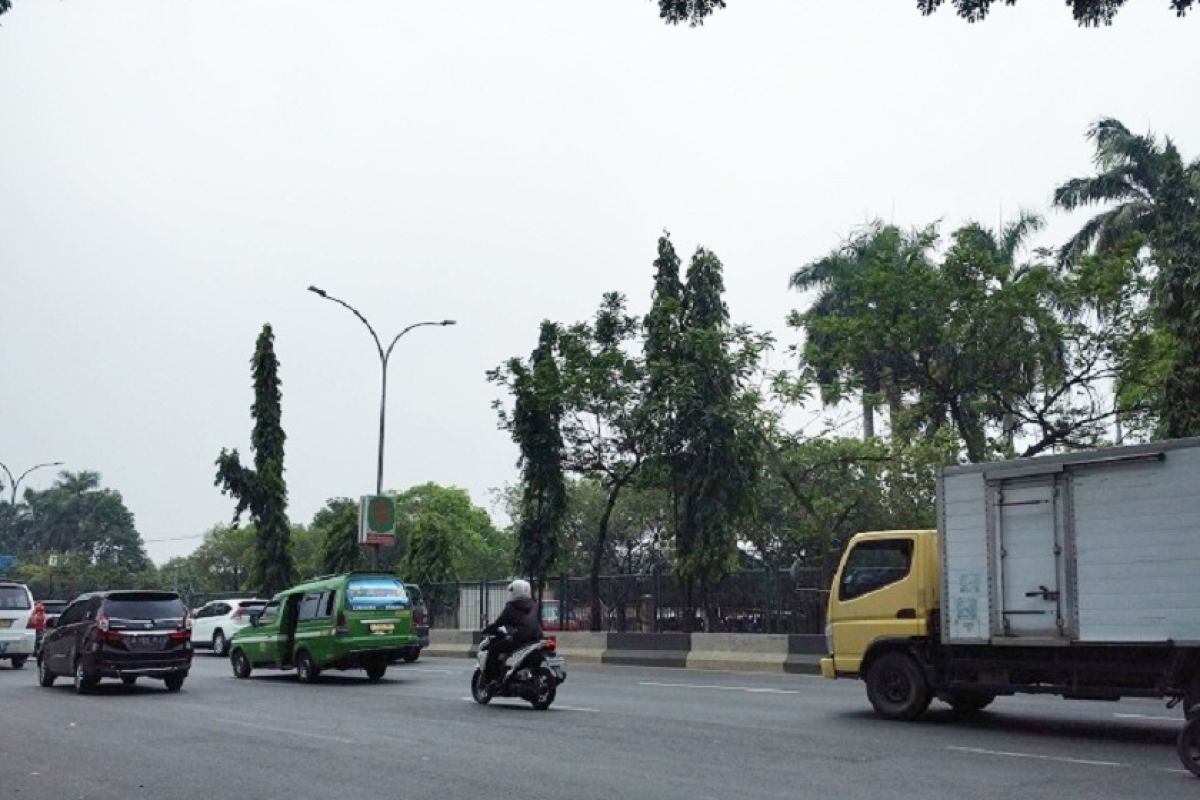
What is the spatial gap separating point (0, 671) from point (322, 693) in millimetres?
11125

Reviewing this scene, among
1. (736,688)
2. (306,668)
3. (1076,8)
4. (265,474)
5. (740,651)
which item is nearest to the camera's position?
(1076,8)

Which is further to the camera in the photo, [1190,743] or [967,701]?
[967,701]

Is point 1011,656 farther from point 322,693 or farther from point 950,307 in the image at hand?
point 950,307

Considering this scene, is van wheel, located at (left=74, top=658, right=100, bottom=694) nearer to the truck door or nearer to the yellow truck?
the yellow truck

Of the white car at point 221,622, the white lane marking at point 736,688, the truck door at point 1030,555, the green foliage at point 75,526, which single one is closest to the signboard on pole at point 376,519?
the white car at point 221,622

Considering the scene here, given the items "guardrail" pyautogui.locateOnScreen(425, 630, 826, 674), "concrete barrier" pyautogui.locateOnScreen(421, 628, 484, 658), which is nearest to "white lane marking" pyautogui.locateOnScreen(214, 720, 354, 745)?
"guardrail" pyautogui.locateOnScreen(425, 630, 826, 674)

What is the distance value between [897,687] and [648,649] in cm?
1519

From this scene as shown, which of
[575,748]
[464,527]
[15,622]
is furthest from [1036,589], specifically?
[464,527]

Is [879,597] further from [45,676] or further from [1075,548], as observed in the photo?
[45,676]

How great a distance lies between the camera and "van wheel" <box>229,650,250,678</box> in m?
24.9

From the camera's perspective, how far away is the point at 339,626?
22.5 metres

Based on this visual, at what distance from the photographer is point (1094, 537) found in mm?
13688

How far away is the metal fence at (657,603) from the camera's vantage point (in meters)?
27.4

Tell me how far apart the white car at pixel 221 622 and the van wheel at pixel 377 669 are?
13297mm
